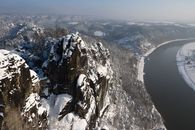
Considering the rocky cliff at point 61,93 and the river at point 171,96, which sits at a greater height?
the rocky cliff at point 61,93

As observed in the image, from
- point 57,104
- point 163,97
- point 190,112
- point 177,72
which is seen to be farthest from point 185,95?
point 57,104

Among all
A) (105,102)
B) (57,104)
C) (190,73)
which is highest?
(57,104)

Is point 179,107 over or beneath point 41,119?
beneath

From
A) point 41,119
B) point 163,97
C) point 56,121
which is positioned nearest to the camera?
point 41,119

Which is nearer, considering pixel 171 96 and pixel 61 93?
pixel 61 93

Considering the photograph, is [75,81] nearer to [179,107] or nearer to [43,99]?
[43,99]

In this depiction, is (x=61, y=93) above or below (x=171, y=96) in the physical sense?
above

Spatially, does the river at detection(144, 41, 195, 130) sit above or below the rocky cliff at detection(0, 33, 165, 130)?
below

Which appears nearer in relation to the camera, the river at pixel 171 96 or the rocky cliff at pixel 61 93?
the rocky cliff at pixel 61 93
